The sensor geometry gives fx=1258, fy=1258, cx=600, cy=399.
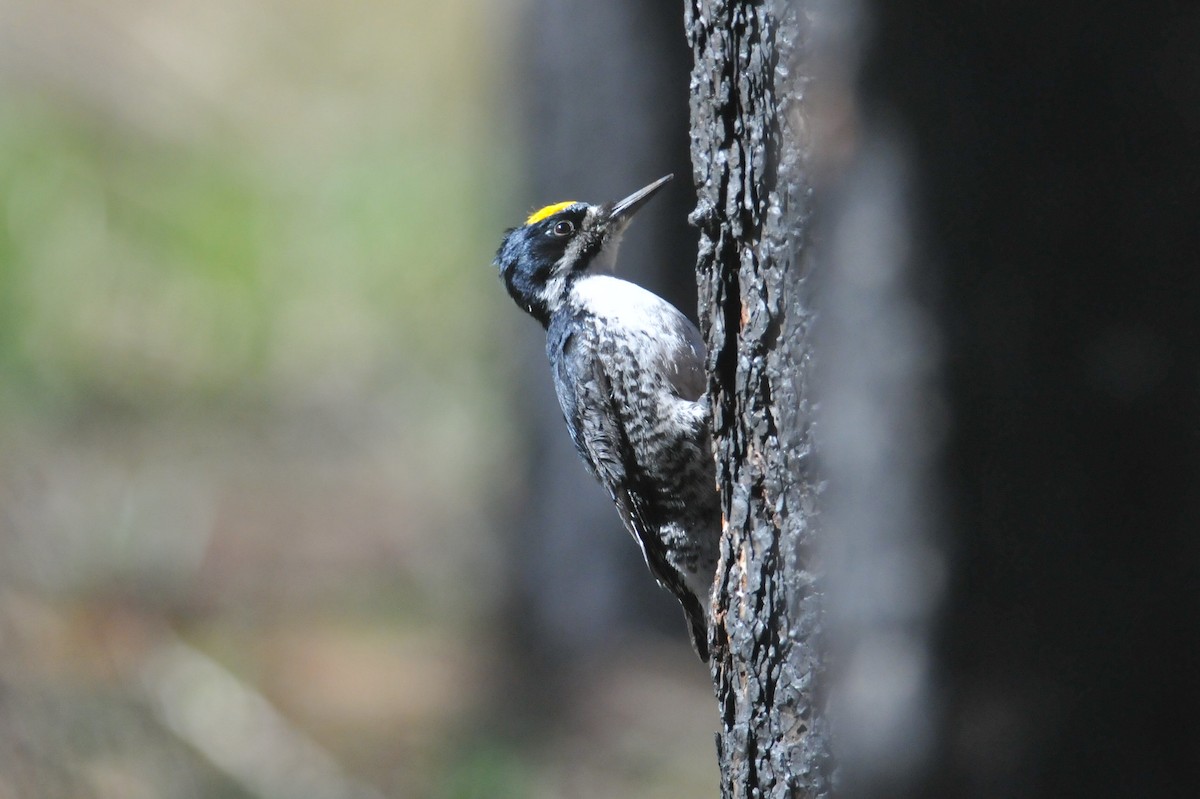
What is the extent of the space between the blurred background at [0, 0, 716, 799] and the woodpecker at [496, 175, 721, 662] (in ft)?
6.23

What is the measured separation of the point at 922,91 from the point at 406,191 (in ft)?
31.3

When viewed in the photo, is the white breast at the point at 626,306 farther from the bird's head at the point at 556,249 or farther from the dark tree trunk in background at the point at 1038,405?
the dark tree trunk in background at the point at 1038,405

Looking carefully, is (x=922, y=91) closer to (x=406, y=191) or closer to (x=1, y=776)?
(x=1, y=776)

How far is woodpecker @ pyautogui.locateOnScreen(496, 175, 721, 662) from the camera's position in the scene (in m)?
3.90

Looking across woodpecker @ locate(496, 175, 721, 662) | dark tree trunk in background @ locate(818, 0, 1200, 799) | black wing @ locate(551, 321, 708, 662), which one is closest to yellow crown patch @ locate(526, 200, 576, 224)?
woodpecker @ locate(496, 175, 721, 662)

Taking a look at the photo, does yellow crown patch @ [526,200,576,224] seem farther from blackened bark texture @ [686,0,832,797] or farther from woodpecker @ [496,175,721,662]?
blackened bark texture @ [686,0,832,797]

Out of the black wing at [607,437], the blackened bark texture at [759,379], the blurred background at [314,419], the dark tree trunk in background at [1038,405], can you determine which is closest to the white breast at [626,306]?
the black wing at [607,437]

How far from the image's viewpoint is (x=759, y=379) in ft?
8.13

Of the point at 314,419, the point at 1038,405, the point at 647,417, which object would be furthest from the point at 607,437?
the point at 314,419

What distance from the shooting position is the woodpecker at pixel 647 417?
3.90m

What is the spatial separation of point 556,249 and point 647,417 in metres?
0.84

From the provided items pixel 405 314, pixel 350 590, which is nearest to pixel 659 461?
pixel 350 590

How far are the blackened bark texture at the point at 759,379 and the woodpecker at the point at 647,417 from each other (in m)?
1.10

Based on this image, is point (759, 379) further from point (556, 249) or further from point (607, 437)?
point (556, 249)
